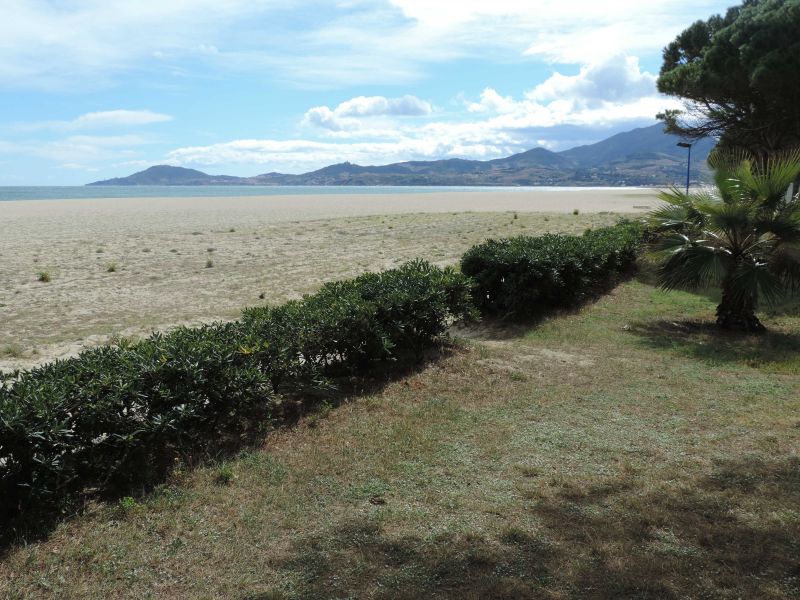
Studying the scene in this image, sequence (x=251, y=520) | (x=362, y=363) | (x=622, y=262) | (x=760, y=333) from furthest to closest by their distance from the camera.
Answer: (x=622, y=262)
(x=760, y=333)
(x=362, y=363)
(x=251, y=520)

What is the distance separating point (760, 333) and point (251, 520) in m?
8.01

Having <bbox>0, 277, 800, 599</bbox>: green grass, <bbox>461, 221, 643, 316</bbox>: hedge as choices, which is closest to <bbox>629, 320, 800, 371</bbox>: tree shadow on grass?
<bbox>0, 277, 800, 599</bbox>: green grass

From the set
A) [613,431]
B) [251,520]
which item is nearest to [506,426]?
[613,431]

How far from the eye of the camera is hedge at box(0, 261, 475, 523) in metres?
3.44

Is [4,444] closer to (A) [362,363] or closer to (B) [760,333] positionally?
(A) [362,363]

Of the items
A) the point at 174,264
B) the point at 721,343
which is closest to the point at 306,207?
the point at 174,264

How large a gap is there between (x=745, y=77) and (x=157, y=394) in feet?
68.6

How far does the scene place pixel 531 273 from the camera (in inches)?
368

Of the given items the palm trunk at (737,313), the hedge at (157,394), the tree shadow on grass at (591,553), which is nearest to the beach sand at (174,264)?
the hedge at (157,394)

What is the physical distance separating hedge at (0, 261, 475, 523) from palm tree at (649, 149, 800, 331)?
5.01 m

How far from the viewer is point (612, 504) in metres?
3.82

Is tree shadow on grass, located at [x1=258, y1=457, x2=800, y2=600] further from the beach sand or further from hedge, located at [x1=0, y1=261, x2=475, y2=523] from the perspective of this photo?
the beach sand

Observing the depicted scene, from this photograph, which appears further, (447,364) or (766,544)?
(447,364)

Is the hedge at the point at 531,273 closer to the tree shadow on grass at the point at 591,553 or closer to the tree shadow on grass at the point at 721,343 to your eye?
the tree shadow on grass at the point at 721,343
